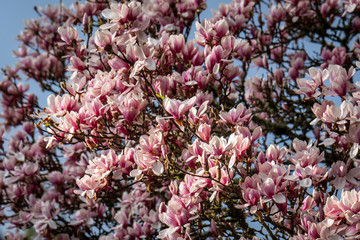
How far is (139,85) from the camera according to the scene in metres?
2.90

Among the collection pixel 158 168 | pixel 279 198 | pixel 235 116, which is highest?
pixel 235 116

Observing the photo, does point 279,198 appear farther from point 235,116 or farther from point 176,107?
point 176,107

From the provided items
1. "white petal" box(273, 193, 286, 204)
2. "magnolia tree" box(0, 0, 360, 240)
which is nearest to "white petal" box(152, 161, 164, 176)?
"magnolia tree" box(0, 0, 360, 240)

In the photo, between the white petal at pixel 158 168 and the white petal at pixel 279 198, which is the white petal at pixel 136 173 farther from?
the white petal at pixel 279 198

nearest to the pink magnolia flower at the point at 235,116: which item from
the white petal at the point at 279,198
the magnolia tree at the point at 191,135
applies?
the magnolia tree at the point at 191,135

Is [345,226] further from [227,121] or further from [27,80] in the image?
[27,80]

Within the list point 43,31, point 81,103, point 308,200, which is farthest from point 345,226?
point 43,31

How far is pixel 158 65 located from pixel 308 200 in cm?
136

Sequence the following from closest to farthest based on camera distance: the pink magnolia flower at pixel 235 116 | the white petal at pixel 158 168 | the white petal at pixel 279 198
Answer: the white petal at pixel 279 198
the white petal at pixel 158 168
the pink magnolia flower at pixel 235 116

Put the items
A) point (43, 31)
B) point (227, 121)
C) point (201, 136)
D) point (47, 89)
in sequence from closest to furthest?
point (201, 136)
point (227, 121)
point (47, 89)
point (43, 31)

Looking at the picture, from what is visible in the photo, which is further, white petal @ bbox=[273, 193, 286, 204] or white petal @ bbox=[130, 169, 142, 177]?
white petal @ bbox=[130, 169, 142, 177]

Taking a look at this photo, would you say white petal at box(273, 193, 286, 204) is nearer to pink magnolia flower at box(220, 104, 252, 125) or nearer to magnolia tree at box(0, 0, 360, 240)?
magnolia tree at box(0, 0, 360, 240)

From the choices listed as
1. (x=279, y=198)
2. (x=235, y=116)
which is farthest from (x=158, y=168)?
(x=279, y=198)

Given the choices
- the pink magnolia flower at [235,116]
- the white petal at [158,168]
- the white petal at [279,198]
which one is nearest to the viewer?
the white petal at [279,198]
